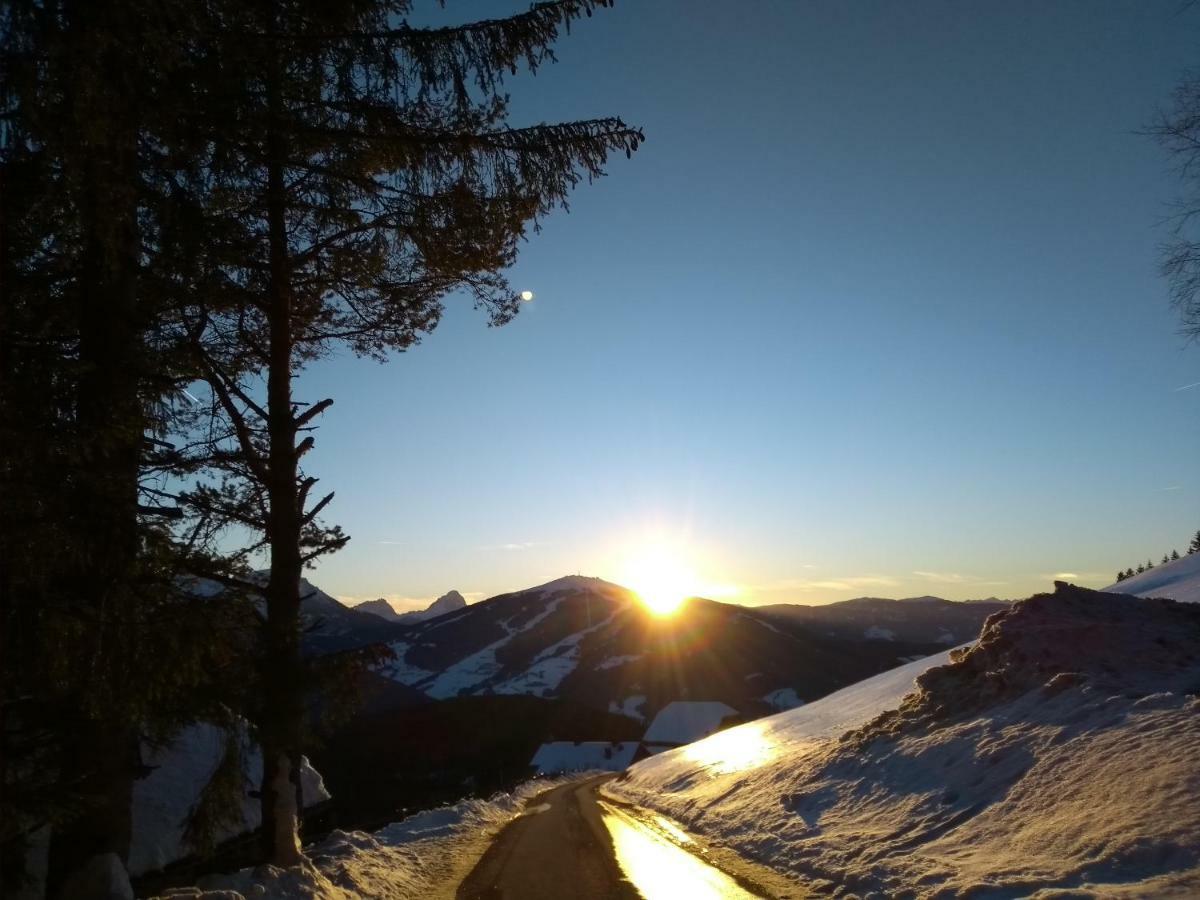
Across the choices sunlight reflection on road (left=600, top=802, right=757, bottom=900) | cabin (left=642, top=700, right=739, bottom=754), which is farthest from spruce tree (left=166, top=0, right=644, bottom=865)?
cabin (left=642, top=700, right=739, bottom=754)

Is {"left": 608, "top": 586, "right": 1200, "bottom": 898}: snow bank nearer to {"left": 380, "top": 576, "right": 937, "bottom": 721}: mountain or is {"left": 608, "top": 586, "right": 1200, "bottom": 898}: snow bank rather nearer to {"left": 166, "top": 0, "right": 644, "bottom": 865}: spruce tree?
{"left": 166, "top": 0, "right": 644, "bottom": 865}: spruce tree

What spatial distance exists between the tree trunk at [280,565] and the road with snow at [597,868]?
220cm

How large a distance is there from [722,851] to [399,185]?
9324 mm

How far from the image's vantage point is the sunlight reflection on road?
25.6 feet

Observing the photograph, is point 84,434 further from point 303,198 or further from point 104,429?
Answer: point 303,198

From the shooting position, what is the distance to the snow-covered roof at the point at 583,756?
247ft

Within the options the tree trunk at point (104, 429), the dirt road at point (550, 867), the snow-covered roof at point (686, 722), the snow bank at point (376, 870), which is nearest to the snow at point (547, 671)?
the snow-covered roof at point (686, 722)

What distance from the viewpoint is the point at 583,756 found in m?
77.0

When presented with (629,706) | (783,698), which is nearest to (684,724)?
(783,698)

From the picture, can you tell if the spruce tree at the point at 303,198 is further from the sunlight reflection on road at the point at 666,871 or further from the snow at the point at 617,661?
the snow at the point at 617,661

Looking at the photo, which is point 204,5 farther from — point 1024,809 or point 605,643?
point 605,643

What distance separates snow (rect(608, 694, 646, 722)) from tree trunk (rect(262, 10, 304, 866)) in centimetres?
12959

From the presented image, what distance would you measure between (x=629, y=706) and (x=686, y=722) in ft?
202

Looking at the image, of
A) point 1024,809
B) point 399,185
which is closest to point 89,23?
point 399,185
